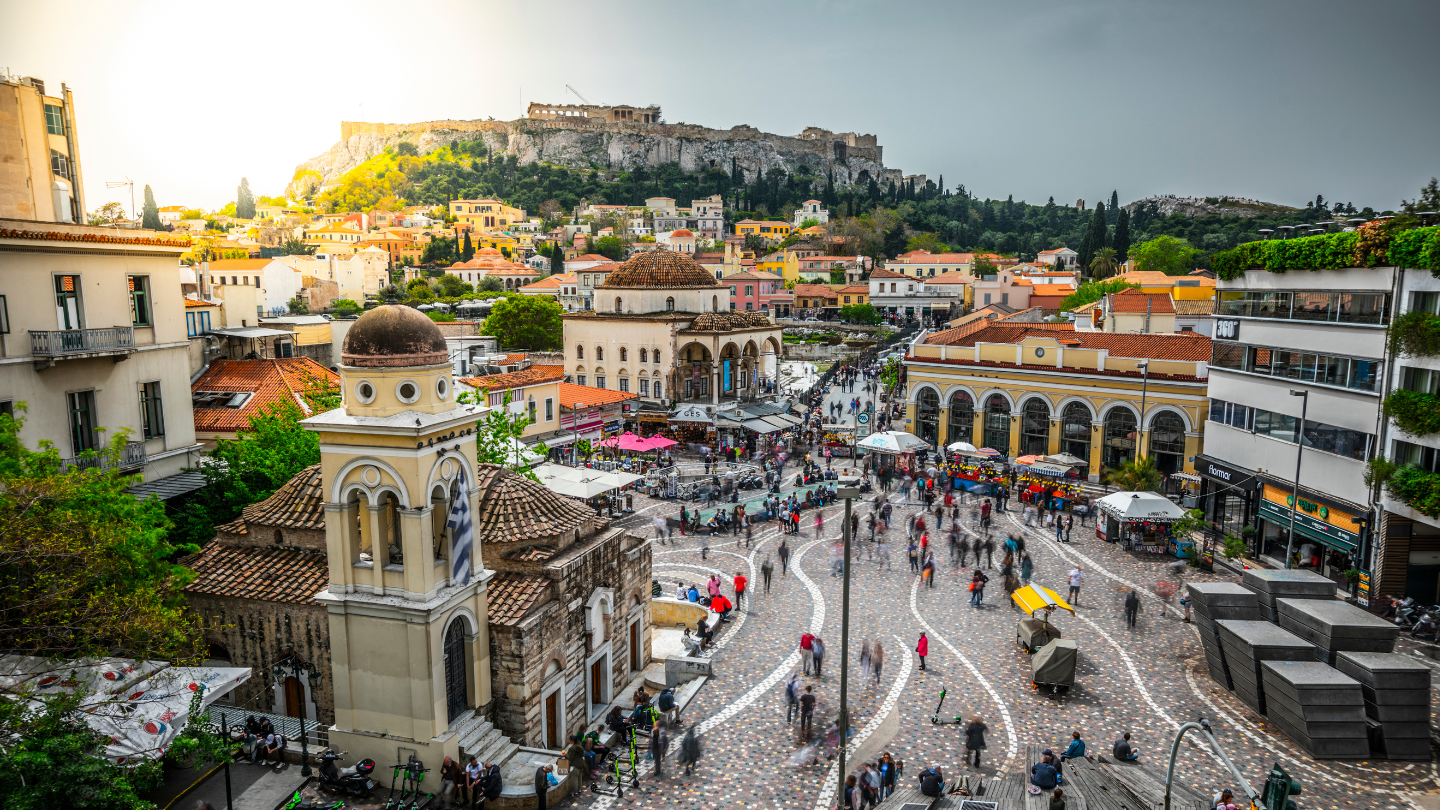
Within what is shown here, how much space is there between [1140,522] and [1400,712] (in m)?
12.5

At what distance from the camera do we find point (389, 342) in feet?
41.3

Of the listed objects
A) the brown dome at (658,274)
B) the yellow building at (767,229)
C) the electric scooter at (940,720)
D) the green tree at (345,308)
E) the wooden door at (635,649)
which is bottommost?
the electric scooter at (940,720)

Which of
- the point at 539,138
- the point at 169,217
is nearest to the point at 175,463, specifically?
the point at 169,217

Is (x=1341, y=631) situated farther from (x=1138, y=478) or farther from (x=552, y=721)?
(x=552, y=721)

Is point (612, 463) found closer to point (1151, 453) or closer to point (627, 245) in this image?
point (1151, 453)

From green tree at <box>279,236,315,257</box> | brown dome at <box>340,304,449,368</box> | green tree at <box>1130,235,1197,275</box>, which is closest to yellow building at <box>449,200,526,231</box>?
green tree at <box>279,236,315,257</box>

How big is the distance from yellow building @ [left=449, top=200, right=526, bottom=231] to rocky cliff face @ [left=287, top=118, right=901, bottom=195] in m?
37.7

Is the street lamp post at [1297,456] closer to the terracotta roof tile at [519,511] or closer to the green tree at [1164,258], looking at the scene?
the terracotta roof tile at [519,511]

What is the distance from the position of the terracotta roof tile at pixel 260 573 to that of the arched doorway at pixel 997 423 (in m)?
29.8

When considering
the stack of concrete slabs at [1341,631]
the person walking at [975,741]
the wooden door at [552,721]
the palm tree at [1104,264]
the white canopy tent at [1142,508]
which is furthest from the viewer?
the palm tree at [1104,264]

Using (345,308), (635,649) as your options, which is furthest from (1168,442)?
(345,308)

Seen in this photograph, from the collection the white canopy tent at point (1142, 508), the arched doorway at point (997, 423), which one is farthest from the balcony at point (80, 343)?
the arched doorway at point (997, 423)

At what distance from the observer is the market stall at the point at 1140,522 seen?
24.5 meters

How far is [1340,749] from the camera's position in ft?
46.9
